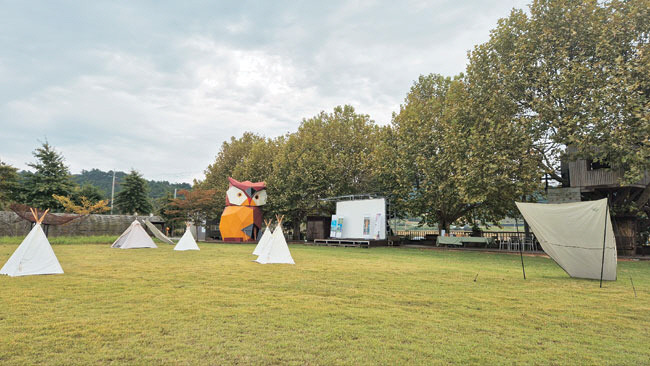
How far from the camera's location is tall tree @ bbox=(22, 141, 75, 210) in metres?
32.2

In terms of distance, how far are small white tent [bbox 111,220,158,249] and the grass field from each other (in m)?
12.5

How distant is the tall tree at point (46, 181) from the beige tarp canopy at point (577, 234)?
36746 millimetres

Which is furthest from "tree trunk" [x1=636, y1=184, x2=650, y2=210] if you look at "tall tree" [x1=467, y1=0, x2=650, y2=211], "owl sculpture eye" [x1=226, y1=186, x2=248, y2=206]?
"owl sculpture eye" [x1=226, y1=186, x2=248, y2=206]

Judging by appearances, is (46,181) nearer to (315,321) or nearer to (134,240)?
(134,240)

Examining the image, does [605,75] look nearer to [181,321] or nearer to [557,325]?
[557,325]

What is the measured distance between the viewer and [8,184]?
31.8 meters

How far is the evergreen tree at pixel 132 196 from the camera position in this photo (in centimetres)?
3944

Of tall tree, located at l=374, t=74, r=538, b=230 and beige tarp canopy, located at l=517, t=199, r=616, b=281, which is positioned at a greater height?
tall tree, located at l=374, t=74, r=538, b=230

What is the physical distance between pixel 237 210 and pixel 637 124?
24590mm

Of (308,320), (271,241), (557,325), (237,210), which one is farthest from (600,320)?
(237,210)

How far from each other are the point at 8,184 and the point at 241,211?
66.6 ft

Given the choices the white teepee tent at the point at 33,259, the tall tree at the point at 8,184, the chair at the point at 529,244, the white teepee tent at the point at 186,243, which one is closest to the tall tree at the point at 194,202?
the white teepee tent at the point at 186,243

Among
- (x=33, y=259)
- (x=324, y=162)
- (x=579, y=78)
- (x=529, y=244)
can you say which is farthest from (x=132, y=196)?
(x=579, y=78)

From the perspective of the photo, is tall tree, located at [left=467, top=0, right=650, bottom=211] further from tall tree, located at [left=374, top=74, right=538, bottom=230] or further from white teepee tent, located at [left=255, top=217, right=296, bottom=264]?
white teepee tent, located at [left=255, top=217, right=296, bottom=264]
